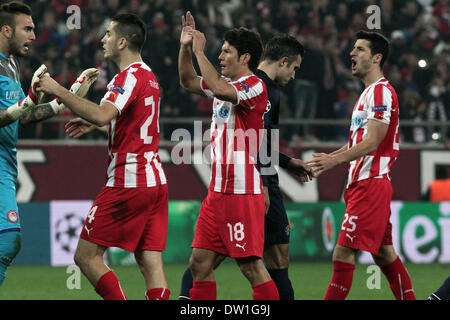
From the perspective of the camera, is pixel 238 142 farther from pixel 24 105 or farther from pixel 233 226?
pixel 24 105

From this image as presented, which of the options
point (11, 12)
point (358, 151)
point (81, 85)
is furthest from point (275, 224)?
point (11, 12)

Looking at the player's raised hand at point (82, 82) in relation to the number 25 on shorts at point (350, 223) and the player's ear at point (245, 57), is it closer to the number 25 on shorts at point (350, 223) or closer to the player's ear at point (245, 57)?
the player's ear at point (245, 57)

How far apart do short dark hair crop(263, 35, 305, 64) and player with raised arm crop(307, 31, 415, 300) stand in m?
0.71

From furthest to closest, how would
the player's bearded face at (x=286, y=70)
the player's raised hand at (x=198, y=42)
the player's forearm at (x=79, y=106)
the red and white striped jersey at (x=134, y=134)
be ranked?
the player's bearded face at (x=286, y=70) < the red and white striped jersey at (x=134, y=134) < the player's raised hand at (x=198, y=42) < the player's forearm at (x=79, y=106)

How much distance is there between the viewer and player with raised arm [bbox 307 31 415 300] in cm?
689

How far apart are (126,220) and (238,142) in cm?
97

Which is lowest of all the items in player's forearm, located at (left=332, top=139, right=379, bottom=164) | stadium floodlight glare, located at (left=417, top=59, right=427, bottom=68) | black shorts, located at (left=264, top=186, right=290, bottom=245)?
black shorts, located at (left=264, top=186, right=290, bottom=245)

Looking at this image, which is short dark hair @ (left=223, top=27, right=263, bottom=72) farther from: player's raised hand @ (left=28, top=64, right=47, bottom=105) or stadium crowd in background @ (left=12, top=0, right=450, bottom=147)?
stadium crowd in background @ (left=12, top=0, right=450, bottom=147)

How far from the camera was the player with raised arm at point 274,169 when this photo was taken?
674 centimetres

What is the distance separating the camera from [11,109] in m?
5.99

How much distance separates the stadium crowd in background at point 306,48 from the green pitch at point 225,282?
8.46ft

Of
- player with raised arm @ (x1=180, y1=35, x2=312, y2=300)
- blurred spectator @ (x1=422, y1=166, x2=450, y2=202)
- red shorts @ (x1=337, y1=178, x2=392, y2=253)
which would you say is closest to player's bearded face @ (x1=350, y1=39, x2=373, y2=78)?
player with raised arm @ (x1=180, y1=35, x2=312, y2=300)

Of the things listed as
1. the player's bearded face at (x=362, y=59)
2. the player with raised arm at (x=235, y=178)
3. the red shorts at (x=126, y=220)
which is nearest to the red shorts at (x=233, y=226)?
the player with raised arm at (x=235, y=178)
